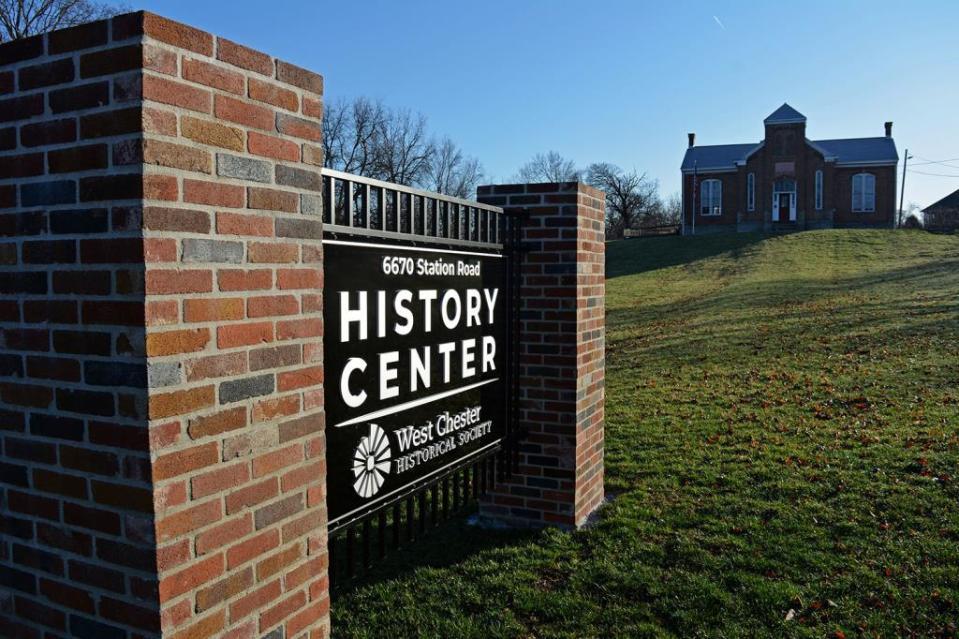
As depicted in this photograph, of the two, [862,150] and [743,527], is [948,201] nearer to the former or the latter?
[862,150]

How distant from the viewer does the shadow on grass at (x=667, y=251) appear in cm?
3288

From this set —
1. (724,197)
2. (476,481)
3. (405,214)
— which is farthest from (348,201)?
(724,197)

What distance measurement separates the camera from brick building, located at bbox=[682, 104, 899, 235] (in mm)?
42969

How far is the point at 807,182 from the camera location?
42969 millimetres

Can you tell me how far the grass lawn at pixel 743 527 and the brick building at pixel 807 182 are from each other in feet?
110

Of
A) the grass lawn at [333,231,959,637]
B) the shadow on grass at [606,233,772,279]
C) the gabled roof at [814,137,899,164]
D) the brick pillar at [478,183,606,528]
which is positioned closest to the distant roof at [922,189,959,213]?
the gabled roof at [814,137,899,164]

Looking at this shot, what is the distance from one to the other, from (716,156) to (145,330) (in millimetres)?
48900

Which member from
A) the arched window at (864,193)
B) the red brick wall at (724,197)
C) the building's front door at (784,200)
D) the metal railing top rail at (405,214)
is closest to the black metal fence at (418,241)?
the metal railing top rail at (405,214)

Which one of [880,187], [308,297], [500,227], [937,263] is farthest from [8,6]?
[880,187]

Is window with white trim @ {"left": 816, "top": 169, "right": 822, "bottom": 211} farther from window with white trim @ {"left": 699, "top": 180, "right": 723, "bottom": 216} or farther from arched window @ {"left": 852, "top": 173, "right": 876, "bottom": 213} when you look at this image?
window with white trim @ {"left": 699, "top": 180, "right": 723, "bottom": 216}

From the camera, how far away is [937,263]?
2567 cm

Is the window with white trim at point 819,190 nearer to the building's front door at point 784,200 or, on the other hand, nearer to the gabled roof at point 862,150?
the building's front door at point 784,200

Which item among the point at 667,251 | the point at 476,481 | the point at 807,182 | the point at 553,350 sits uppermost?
the point at 807,182

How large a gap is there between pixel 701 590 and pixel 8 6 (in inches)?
1119
